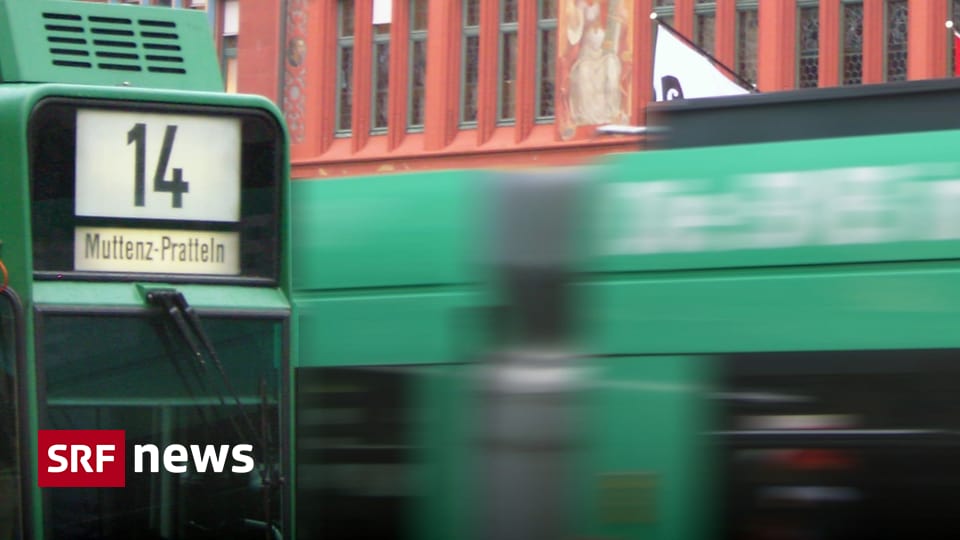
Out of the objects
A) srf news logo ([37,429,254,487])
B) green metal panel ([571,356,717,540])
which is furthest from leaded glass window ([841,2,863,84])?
green metal panel ([571,356,717,540])

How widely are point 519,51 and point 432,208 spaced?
21.5m

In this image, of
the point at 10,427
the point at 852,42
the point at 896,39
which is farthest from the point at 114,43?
the point at 852,42

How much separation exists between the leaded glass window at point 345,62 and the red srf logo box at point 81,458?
2368cm

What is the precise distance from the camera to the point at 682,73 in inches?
809

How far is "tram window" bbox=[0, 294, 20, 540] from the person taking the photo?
20.2 feet

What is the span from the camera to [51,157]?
6.32 m

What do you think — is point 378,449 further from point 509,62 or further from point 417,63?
point 417,63

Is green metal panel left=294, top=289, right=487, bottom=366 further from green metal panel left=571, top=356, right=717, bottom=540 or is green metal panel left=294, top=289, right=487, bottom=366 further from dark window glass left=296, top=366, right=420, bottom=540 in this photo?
green metal panel left=571, top=356, right=717, bottom=540

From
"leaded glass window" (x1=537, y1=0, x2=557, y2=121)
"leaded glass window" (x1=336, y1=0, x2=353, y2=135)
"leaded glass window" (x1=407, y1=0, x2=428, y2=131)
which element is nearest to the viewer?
"leaded glass window" (x1=537, y1=0, x2=557, y2=121)

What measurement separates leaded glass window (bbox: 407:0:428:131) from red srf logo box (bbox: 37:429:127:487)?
74.9ft

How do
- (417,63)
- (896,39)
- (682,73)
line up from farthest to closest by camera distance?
(417,63) → (896,39) → (682,73)

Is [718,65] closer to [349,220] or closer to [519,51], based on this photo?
[519,51]

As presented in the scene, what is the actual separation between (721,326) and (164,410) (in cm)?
191

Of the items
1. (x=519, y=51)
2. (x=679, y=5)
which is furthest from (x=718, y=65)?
(x=519, y=51)
